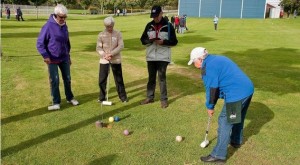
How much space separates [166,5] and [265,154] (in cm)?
9171

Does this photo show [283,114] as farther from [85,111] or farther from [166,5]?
[166,5]

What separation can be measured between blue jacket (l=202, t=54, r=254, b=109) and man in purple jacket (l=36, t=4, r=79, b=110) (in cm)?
374

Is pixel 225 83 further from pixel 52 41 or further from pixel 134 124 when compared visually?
pixel 52 41

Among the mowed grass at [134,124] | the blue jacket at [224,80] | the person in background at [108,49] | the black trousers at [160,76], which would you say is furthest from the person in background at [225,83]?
the person in background at [108,49]

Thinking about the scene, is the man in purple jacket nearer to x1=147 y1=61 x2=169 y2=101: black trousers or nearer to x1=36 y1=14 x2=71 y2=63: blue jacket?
x1=36 y1=14 x2=71 y2=63: blue jacket

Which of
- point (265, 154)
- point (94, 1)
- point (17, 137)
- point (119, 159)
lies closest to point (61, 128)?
point (17, 137)

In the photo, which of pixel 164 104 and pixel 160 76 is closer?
pixel 160 76

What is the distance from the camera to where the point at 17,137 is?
20.0ft

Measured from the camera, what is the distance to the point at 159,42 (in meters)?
7.56

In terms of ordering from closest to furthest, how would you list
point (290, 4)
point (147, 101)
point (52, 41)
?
point (52, 41) → point (147, 101) → point (290, 4)

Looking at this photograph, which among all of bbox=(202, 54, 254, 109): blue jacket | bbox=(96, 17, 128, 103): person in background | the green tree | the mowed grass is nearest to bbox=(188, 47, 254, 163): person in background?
bbox=(202, 54, 254, 109): blue jacket

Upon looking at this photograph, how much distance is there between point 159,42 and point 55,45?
2.42m

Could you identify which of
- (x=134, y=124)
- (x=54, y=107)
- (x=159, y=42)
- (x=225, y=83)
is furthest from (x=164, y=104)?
(x=225, y=83)

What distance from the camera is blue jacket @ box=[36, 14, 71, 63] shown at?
7070mm
